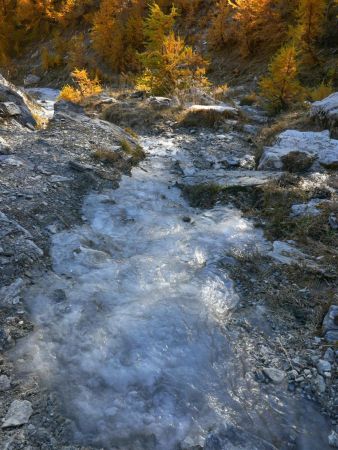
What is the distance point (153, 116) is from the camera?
12812 millimetres

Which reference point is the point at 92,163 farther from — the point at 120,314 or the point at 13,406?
the point at 13,406

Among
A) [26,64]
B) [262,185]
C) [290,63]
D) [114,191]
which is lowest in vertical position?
[26,64]

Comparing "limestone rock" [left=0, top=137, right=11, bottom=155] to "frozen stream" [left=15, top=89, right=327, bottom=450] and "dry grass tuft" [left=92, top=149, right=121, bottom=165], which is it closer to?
"dry grass tuft" [left=92, top=149, right=121, bottom=165]

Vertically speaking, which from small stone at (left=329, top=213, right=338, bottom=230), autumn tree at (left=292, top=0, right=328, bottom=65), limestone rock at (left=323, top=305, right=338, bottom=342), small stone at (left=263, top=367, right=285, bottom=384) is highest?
autumn tree at (left=292, top=0, right=328, bottom=65)

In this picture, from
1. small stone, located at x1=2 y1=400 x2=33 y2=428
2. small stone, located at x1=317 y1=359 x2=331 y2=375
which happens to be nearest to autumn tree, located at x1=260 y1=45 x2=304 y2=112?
small stone, located at x1=317 y1=359 x2=331 y2=375

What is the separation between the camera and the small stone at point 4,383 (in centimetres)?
382

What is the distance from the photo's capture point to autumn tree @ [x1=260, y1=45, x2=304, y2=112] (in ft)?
41.3

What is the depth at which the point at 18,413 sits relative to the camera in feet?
11.7

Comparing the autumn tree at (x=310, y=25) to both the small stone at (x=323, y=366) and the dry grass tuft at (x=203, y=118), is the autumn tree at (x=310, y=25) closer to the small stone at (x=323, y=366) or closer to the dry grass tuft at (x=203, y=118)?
the dry grass tuft at (x=203, y=118)

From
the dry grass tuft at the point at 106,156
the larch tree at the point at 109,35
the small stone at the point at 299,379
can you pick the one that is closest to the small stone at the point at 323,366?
the small stone at the point at 299,379

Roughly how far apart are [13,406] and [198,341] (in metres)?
2.14

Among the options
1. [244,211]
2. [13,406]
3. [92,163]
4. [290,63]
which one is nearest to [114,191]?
[92,163]

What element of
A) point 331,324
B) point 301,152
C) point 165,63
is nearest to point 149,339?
point 331,324

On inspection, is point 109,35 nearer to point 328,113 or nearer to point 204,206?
point 328,113
